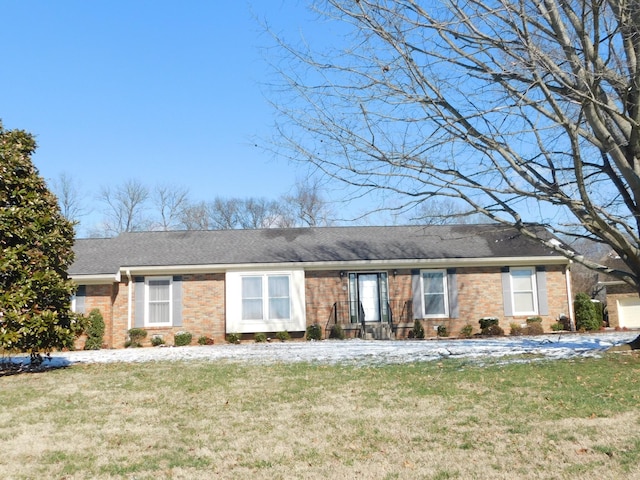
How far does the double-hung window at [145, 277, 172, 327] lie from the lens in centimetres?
1981

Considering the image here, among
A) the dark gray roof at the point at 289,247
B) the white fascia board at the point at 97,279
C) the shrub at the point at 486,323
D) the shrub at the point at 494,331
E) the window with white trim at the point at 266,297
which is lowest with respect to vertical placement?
the shrub at the point at 494,331

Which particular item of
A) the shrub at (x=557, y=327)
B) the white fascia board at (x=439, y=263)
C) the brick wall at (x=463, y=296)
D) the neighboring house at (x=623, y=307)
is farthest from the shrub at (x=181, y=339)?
the neighboring house at (x=623, y=307)

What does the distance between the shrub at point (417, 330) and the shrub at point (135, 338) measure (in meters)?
8.46

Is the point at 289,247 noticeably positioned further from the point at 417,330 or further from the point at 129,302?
the point at 129,302

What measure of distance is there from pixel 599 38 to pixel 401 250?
1329 cm

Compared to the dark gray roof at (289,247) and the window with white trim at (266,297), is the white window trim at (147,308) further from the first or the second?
the window with white trim at (266,297)

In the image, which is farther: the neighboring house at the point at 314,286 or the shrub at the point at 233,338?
the neighboring house at the point at 314,286

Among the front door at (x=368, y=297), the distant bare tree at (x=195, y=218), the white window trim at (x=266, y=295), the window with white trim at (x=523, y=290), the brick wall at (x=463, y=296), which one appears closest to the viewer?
the white window trim at (x=266, y=295)

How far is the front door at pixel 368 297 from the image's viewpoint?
20.5 metres

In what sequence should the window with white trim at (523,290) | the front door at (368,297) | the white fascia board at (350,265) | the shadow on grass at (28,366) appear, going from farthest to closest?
the window with white trim at (523,290)
the front door at (368,297)
the white fascia board at (350,265)
the shadow on grass at (28,366)

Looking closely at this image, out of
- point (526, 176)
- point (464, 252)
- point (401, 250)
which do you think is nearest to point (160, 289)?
point (401, 250)

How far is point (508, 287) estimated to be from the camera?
20.8m

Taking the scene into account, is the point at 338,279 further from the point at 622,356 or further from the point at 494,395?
the point at 494,395

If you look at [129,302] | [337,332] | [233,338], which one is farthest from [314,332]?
[129,302]
